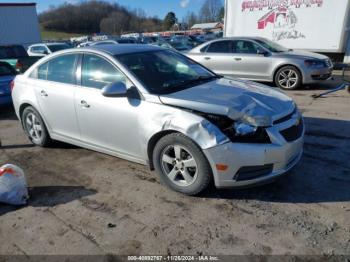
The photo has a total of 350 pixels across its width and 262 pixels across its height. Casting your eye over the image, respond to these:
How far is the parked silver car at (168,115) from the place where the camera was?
311 centimetres

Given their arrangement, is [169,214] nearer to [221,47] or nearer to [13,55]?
[221,47]

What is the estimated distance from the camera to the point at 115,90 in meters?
3.55

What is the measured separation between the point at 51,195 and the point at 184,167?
5.41 ft

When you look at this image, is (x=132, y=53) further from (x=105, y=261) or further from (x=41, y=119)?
(x=105, y=261)

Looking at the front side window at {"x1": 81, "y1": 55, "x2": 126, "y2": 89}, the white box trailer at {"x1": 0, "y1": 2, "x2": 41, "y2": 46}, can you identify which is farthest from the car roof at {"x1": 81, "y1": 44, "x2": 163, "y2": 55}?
the white box trailer at {"x1": 0, "y1": 2, "x2": 41, "y2": 46}

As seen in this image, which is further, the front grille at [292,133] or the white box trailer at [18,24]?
the white box trailer at [18,24]

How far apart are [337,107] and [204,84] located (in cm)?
423

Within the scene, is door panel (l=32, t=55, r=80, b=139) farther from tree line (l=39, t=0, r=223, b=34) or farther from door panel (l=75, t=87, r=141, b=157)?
tree line (l=39, t=0, r=223, b=34)

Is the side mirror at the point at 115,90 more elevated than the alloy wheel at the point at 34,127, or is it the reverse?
the side mirror at the point at 115,90

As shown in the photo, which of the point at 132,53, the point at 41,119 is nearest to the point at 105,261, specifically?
the point at 132,53

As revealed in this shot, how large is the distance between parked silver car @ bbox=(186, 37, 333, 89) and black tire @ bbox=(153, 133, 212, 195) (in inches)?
255

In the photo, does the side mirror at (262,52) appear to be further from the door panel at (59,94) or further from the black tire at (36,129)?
the black tire at (36,129)

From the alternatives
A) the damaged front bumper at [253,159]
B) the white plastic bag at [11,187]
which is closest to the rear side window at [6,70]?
the white plastic bag at [11,187]

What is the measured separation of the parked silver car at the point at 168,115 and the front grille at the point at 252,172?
A: 0.01 metres
